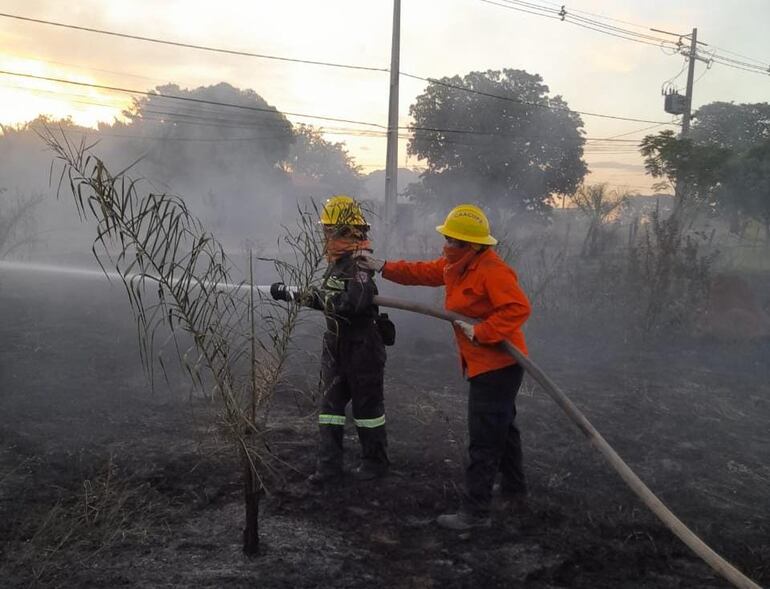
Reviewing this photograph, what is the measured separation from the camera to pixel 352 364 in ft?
14.1

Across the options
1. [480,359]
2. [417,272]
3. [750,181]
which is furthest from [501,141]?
[480,359]

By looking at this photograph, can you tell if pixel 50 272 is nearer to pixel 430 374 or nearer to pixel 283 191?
pixel 430 374

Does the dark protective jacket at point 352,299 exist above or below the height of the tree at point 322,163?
below

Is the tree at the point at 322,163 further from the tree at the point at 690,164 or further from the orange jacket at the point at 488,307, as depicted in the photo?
the orange jacket at the point at 488,307

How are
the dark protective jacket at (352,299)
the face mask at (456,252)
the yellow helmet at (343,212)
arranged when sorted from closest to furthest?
the yellow helmet at (343,212) < the face mask at (456,252) < the dark protective jacket at (352,299)

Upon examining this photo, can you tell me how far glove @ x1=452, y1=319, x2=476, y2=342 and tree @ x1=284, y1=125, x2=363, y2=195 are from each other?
48519mm

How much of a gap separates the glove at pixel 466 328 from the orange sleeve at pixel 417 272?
0.64 m

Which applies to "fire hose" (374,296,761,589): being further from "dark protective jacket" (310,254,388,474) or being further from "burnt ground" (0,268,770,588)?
"burnt ground" (0,268,770,588)

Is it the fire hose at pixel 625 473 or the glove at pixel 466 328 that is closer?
the fire hose at pixel 625 473

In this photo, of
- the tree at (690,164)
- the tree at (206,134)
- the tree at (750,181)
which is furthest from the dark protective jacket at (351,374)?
the tree at (206,134)

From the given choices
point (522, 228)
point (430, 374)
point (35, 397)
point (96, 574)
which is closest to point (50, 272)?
point (35, 397)

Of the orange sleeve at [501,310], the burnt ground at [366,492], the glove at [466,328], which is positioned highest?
the orange sleeve at [501,310]

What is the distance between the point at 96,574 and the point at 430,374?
490 cm

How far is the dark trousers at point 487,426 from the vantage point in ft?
12.5
